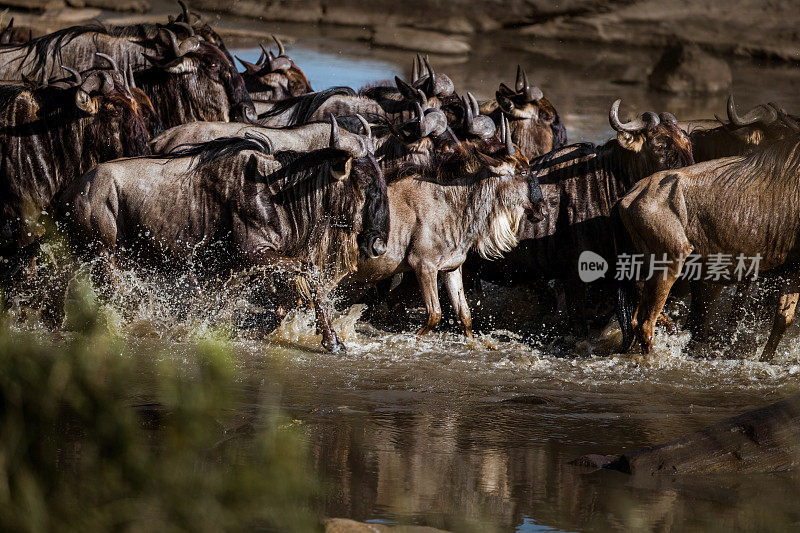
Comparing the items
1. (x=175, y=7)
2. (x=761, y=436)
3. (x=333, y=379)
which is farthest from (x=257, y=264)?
(x=175, y=7)

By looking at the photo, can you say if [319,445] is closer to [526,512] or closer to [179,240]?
[526,512]

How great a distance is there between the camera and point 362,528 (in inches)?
122

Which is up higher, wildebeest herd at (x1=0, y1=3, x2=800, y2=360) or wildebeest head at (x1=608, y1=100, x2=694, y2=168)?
wildebeest head at (x1=608, y1=100, x2=694, y2=168)

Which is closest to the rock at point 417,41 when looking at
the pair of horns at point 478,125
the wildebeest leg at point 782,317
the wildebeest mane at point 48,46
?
the wildebeest mane at point 48,46

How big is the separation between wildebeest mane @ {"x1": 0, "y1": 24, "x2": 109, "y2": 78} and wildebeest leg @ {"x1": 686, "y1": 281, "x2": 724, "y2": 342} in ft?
19.2

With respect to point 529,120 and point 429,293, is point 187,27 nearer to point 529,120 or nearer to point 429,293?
point 529,120

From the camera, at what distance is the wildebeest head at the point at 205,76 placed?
9422 mm

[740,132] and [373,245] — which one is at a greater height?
[740,132]

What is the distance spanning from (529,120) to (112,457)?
7987mm

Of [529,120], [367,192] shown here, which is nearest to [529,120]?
[529,120]

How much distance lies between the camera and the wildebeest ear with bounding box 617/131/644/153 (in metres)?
7.70

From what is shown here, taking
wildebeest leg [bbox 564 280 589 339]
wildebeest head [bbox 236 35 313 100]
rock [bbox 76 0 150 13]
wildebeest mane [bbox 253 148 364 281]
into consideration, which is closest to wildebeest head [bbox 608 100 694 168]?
wildebeest leg [bbox 564 280 589 339]

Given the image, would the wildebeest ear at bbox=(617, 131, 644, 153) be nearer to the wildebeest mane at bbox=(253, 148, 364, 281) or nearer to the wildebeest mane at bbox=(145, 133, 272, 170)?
the wildebeest mane at bbox=(253, 148, 364, 281)

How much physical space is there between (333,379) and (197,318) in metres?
1.62
